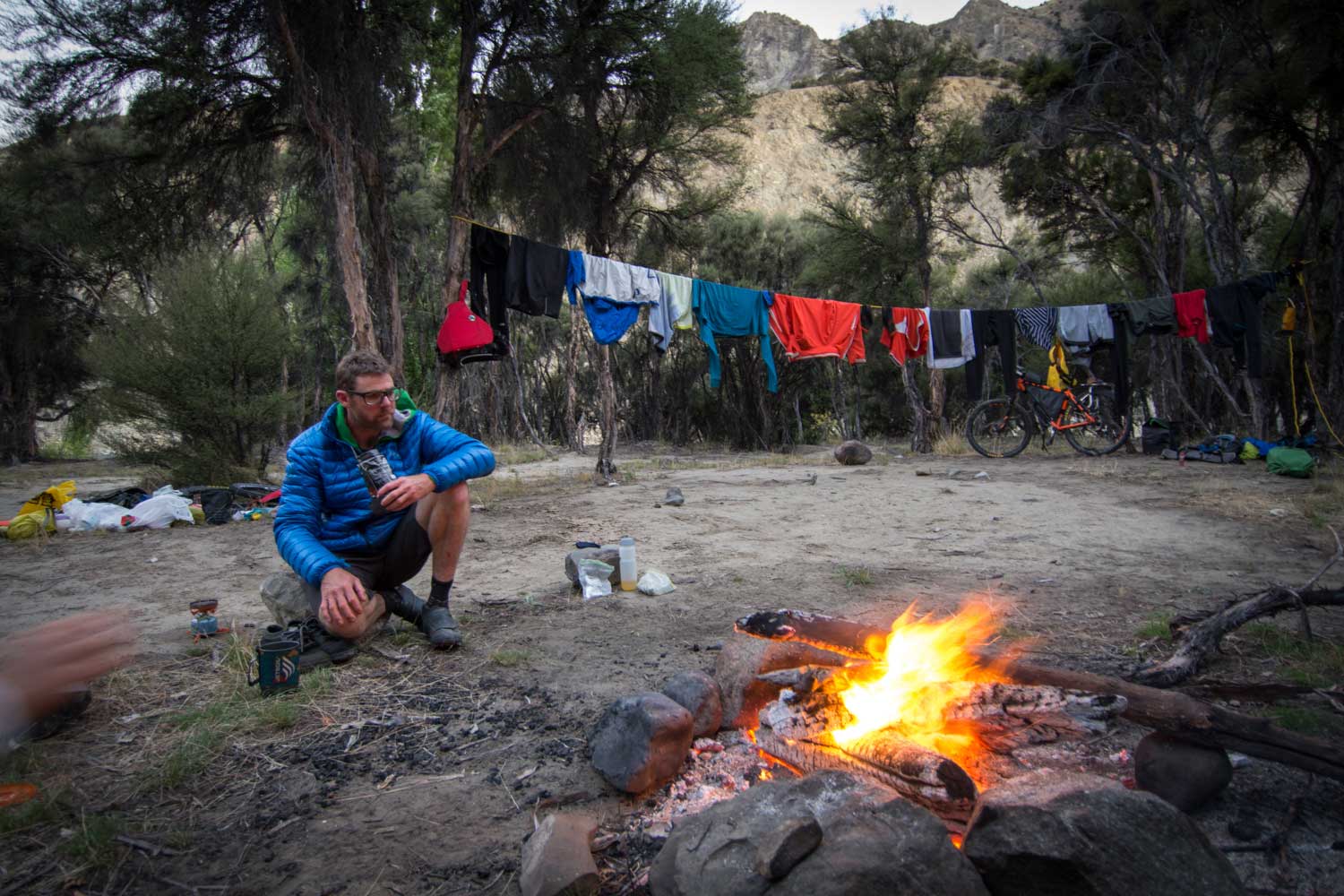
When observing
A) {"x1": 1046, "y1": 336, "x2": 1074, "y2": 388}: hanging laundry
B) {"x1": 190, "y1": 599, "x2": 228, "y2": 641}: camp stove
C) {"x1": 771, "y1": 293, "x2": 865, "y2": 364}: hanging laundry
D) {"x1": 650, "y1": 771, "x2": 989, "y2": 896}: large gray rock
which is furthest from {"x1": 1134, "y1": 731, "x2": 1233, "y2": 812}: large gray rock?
{"x1": 1046, "y1": 336, "x2": 1074, "y2": 388}: hanging laundry

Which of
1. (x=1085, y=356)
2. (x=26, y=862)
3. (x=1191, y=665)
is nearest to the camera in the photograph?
(x=26, y=862)

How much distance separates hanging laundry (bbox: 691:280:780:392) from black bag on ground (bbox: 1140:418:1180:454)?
616 cm

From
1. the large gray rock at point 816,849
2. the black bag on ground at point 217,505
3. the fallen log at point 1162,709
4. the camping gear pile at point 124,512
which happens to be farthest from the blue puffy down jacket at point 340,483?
the black bag on ground at point 217,505

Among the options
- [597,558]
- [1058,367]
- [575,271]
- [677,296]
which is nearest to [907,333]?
[1058,367]

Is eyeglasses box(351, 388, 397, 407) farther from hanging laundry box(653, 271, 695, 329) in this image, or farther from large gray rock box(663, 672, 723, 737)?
hanging laundry box(653, 271, 695, 329)

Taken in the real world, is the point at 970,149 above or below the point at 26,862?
above

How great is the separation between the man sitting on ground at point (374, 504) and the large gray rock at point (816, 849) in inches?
69.9

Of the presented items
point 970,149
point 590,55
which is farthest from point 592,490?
point 970,149

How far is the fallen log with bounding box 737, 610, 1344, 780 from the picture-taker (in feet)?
4.89

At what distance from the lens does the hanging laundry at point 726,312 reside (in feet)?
29.6

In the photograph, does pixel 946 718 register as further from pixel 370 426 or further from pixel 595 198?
pixel 595 198

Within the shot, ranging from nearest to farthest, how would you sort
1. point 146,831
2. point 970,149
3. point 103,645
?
point 146,831
point 103,645
point 970,149

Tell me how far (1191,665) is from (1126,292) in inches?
655

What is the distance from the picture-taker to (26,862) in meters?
1.64
